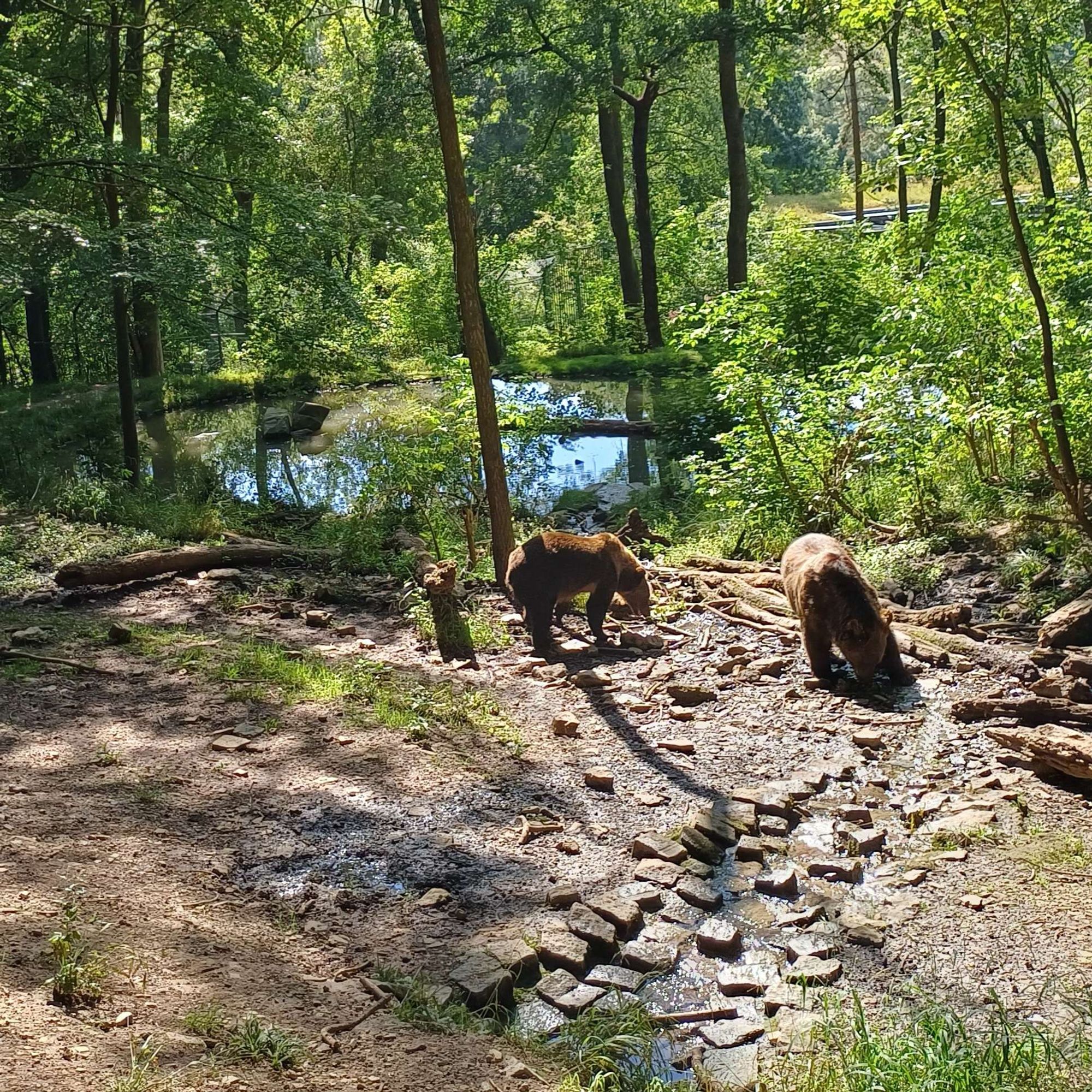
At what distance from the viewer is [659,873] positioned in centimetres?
574

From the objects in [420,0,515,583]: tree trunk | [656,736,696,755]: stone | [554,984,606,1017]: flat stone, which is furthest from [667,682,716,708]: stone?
[554,984,606,1017]: flat stone

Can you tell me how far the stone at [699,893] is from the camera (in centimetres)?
550

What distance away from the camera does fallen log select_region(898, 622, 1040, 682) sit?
333 inches

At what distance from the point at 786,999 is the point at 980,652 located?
5.12 meters

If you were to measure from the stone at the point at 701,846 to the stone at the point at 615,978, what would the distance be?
1087 mm

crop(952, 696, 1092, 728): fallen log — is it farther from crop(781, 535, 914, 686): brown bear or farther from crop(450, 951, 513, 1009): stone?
crop(450, 951, 513, 1009): stone

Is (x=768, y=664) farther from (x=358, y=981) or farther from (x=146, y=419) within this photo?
(x=146, y=419)

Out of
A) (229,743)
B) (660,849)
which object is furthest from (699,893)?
(229,743)

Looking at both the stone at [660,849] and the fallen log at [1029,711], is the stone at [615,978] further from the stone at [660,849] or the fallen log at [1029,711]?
the fallen log at [1029,711]

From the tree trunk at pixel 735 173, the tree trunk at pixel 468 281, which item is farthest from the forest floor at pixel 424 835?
the tree trunk at pixel 735 173

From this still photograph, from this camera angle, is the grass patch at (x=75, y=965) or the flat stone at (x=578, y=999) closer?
the grass patch at (x=75, y=965)

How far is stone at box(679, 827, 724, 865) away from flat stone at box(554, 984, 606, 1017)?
4.37 ft

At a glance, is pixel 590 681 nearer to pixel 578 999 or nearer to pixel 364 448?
pixel 578 999

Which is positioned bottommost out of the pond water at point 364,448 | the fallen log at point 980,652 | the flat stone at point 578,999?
the flat stone at point 578,999
